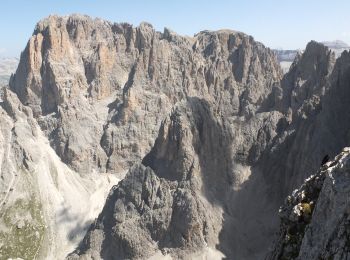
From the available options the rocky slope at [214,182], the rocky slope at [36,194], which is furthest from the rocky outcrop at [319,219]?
the rocky slope at [36,194]

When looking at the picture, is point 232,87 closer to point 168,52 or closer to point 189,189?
point 168,52

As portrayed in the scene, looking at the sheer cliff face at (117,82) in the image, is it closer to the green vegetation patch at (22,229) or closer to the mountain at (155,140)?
the mountain at (155,140)

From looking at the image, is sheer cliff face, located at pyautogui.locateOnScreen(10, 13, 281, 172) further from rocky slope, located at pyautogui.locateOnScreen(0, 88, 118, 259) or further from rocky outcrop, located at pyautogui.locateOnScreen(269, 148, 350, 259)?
rocky outcrop, located at pyautogui.locateOnScreen(269, 148, 350, 259)

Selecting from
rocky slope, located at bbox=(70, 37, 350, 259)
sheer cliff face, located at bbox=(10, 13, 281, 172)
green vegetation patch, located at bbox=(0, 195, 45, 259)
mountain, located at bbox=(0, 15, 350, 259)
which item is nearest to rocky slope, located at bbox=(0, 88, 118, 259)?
green vegetation patch, located at bbox=(0, 195, 45, 259)

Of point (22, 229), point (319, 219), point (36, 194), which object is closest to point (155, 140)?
point (36, 194)

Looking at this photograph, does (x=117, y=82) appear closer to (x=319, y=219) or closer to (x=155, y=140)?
(x=155, y=140)

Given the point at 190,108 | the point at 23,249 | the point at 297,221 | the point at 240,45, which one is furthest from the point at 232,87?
the point at 297,221
